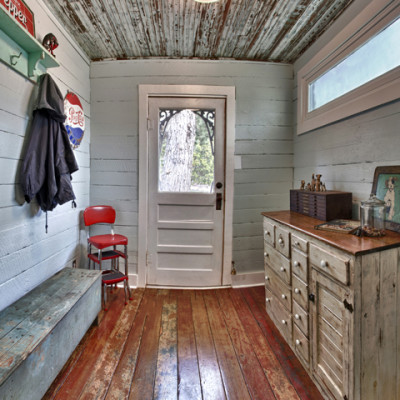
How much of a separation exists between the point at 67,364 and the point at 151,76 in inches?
103

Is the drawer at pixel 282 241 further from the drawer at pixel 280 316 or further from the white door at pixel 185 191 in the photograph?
the white door at pixel 185 191

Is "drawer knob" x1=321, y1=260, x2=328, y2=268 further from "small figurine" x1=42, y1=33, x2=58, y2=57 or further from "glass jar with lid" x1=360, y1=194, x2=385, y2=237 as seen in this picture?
"small figurine" x1=42, y1=33, x2=58, y2=57

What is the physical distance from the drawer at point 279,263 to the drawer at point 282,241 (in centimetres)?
4

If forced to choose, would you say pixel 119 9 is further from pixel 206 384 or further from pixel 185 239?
pixel 206 384

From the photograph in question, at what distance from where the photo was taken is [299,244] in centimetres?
155

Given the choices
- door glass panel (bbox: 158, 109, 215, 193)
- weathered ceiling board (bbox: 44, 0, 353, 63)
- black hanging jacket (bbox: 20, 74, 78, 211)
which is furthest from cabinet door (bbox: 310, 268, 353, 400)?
weathered ceiling board (bbox: 44, 0, 353, 63)

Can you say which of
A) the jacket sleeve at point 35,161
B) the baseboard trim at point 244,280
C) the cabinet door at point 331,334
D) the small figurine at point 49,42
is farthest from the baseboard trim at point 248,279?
the small figurine at point 49,42

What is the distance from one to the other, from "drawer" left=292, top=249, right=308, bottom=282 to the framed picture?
1.62ft

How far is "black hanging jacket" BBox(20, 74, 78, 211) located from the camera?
5.30ft

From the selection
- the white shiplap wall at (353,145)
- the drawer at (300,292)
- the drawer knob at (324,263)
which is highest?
the white shiplap wall at (353,145)

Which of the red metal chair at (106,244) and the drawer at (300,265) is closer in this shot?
the drawer at (300,265)

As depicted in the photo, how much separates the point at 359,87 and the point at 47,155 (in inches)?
87.2

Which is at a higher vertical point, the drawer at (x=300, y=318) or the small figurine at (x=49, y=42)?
the small figurine at (x=49, y=42)

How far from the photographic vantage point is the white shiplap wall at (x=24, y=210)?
1.50 m
